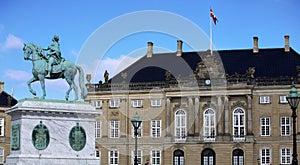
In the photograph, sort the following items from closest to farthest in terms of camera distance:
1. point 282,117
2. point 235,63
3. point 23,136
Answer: point 23,136 < point 282,117 < point 235,63

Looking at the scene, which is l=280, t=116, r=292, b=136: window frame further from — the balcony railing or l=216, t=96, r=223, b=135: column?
l=216, t=96, r=223, b=135: column

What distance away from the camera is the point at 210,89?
65.2m

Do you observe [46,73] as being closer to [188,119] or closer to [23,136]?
[23,136]

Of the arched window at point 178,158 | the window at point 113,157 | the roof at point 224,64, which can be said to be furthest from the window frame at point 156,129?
the roof at point 224,64

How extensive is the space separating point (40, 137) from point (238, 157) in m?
40.6

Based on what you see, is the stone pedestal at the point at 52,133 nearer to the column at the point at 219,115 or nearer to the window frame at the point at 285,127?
the column at the point at 219,115

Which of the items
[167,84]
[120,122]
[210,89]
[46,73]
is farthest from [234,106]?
[46,73]

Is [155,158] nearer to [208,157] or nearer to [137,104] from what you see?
[208,157]

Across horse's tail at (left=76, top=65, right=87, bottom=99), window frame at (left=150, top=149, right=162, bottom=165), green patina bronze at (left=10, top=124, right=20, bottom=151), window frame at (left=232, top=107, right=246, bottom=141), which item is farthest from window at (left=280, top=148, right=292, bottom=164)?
green patina bronze at (left=10, top=124, right=20, bottom=151)

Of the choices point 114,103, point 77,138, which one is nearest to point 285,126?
point 114,103

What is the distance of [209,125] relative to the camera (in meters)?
65.3

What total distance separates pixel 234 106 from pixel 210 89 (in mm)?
2847

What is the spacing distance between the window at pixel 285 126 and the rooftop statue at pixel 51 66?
38.9 m

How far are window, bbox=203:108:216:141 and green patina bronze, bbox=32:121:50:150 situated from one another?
A: 40482 millimetres
